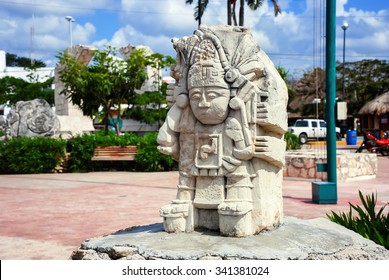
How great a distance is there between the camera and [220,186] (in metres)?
4.75

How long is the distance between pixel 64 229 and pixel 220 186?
3372 mm

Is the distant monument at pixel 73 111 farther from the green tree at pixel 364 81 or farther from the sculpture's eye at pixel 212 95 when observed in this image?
the green tree at pixel 364 81

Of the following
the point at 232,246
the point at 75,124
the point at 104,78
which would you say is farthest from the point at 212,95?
the point at 75,124

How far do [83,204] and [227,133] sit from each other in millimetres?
5421

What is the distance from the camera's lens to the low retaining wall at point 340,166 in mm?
12484

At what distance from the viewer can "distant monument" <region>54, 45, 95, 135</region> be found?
25.5 m

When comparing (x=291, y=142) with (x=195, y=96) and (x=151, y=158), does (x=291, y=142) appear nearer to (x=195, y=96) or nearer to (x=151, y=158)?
(x=151, y=158)

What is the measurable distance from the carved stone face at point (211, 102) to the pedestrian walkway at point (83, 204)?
2468 millimetres

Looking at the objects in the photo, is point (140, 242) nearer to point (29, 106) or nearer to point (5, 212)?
point (5, 212)

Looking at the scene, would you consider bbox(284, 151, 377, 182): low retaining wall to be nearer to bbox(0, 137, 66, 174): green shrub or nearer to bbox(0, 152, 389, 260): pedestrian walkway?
bbox(0, 152, 389, 260): pedestrian walkway

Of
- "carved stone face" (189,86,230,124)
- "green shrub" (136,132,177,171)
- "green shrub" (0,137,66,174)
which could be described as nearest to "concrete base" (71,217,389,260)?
"carved stone face" (189,86,230,124)

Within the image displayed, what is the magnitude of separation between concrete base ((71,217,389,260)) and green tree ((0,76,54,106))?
90.6 feet

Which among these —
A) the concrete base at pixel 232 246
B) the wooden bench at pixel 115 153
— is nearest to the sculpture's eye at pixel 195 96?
the concrete base at pixel 232 246

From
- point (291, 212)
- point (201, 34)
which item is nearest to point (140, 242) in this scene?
point (201, 34)
